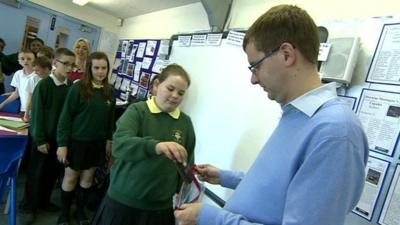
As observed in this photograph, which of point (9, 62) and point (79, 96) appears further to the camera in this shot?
point (9, 62)

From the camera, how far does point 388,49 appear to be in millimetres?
1198

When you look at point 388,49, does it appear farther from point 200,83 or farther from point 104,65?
point 104,65

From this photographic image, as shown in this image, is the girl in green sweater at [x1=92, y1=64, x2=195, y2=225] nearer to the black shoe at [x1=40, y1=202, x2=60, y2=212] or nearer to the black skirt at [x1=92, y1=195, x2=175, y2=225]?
the black skirt at [x1=92, y1=195, x2=175, y2=225]

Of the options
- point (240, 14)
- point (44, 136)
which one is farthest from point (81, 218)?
point (240, 14)

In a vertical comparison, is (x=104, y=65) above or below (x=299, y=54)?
below

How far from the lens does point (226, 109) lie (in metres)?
2.09

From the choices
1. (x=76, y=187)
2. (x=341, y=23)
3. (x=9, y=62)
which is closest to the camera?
(x=341, y=23)

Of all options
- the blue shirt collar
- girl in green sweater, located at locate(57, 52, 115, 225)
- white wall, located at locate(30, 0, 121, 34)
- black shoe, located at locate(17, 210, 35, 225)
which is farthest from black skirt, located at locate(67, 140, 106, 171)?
white wall, located at locate(30, 0, 121, 34)

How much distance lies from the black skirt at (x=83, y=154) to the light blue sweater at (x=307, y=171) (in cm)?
183

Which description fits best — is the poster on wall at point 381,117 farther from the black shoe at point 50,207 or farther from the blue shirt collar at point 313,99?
the black shoe at point 50,207

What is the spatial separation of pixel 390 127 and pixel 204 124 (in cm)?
132

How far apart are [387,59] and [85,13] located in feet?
16.3

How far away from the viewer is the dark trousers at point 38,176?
258cm

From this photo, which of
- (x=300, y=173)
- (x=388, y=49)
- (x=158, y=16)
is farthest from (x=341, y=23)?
(x=158, y=16)
